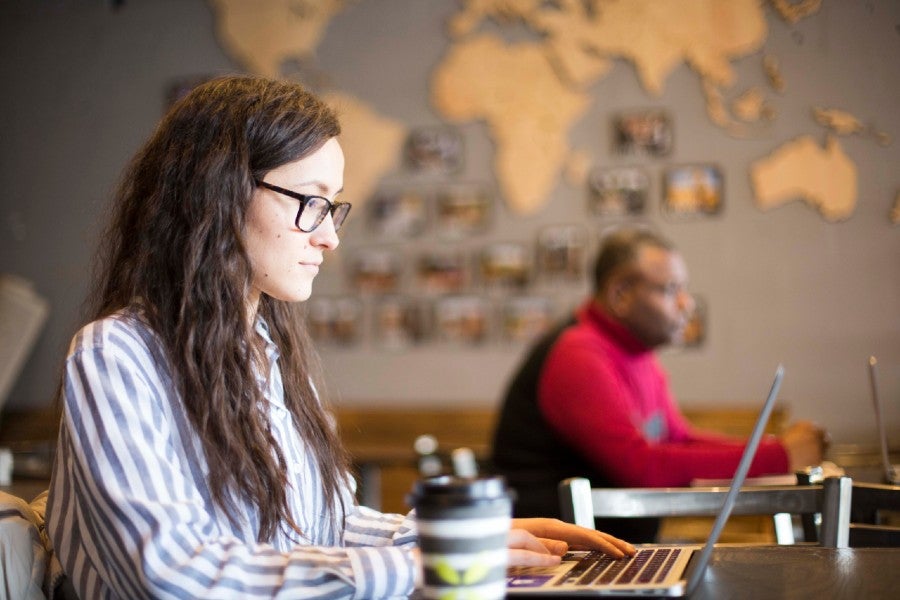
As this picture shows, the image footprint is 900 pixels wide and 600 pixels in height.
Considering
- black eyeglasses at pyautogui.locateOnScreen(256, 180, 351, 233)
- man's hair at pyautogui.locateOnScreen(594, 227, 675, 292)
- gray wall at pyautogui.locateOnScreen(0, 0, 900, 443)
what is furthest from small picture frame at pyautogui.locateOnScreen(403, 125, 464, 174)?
black eyeglasses at pyautogui.locateOnScreen(256, 180, 351, 233)

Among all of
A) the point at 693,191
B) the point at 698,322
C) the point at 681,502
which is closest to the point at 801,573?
the point at 681,502

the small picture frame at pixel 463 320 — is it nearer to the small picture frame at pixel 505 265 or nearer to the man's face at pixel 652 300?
the small picture frame at pixel 505 265

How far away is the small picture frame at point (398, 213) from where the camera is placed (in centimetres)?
515

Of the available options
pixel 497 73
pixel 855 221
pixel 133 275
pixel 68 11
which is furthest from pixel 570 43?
pixel 133 275

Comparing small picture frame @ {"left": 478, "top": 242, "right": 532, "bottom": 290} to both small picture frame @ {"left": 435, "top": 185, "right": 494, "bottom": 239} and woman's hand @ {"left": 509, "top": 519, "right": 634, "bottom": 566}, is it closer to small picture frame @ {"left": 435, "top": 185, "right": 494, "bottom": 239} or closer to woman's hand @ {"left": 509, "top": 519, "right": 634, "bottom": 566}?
small picture frame @ {"left": 435, "top": 185, "right": 494, "bottom": 239}

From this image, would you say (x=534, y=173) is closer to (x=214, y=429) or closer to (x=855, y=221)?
(x=855, y=221)

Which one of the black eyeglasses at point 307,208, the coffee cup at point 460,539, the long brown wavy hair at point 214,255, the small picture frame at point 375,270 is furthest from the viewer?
the small picture frame at point 375,270

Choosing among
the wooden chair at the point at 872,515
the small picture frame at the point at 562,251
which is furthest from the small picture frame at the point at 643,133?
the wooden chair at the point at 872,515

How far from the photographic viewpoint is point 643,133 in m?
4.84

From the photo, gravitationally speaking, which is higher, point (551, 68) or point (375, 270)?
point (551, 68)

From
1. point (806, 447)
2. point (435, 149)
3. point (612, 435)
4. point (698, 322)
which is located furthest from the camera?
point (435, 149)

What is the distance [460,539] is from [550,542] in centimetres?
51

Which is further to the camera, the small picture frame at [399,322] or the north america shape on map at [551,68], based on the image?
the small picture frame at [399,322]

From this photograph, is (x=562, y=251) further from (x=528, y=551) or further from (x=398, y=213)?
(x=528, y=551)
